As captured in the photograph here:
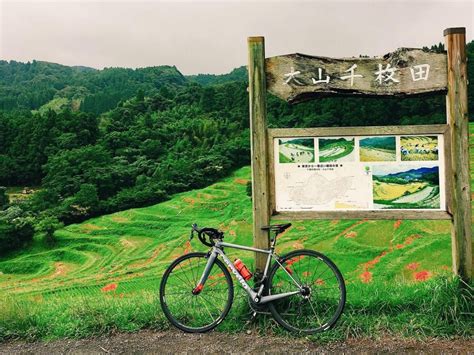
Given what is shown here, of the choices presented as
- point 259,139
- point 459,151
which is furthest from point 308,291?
point 459,151

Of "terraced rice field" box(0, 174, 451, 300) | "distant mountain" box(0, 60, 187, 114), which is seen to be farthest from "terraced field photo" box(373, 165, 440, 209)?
"distant mountain" box(0, 60, 187, 114)

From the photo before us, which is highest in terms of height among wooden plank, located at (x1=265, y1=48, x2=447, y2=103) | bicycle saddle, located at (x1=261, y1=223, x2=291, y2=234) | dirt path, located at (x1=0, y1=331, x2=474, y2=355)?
wooden plank, located at (x1=265, y1=48, x2=447, y2=103)

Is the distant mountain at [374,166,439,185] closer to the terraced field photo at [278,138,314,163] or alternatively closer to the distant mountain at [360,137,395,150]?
the distant mountain at [360,137,395,150]

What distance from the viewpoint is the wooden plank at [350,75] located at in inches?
157

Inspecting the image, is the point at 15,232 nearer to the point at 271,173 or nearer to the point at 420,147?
the point at 271,173

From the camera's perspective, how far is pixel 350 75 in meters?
4.08

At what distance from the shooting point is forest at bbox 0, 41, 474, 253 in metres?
30.8

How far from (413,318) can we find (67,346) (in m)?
2.61

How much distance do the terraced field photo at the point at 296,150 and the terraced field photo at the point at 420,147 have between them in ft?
2.47

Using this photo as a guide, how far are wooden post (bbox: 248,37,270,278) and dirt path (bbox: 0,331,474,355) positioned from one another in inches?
31.3

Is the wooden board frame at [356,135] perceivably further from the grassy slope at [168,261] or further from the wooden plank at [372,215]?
the grassy slope at [168,261]

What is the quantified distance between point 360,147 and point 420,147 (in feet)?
1.59

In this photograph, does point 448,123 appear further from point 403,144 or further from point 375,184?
point 375,184

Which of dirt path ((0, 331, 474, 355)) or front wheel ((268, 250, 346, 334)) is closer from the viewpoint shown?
dirt path ((0, 331, 474, 355))
